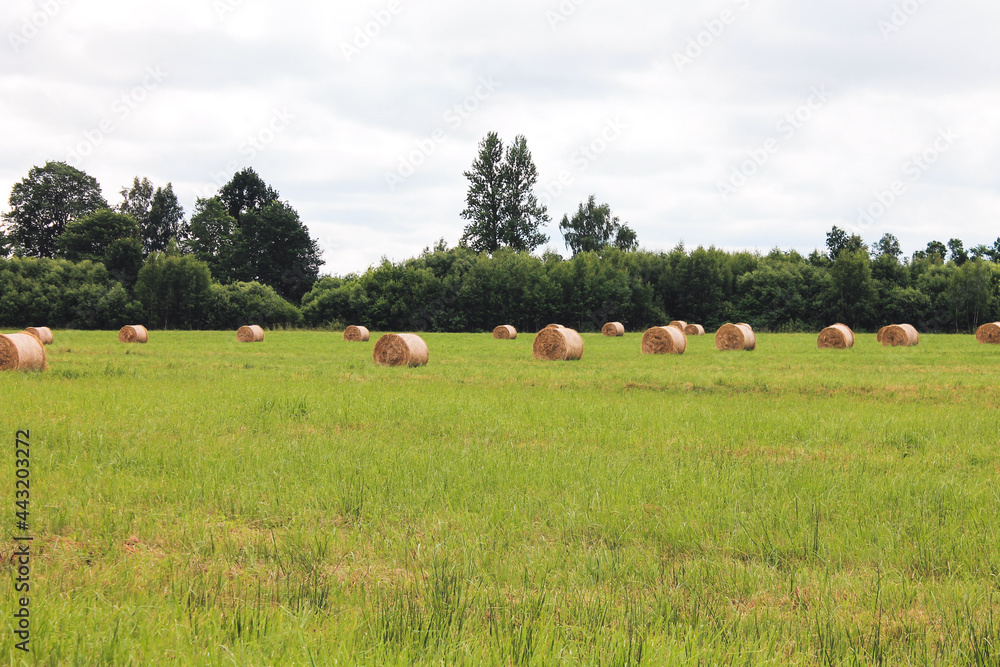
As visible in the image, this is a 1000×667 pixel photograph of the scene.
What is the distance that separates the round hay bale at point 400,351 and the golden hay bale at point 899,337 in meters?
24.0

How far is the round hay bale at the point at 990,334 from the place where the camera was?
32500 millimetres

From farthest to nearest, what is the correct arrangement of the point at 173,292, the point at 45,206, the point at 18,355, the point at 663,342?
1. the point at 45,206
2. the point at 173,292
3. the point at 663,342
4. the point at 18,355

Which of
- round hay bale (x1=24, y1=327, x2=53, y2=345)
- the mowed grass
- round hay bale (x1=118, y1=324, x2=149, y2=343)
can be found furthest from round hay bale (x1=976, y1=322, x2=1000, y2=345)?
round hay bale (x1=24, y1=327, x2=53, y2=345)

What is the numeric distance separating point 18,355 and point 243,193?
7984 cm

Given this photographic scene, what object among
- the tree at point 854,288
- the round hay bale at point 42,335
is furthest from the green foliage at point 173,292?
the tree at point 854,288

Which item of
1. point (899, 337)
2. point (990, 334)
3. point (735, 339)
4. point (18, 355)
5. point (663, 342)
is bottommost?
point (18, 355)

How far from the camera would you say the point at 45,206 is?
78938mm

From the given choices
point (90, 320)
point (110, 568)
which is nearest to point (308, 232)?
point (90, 320)

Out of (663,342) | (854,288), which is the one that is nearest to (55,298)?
(663,342)

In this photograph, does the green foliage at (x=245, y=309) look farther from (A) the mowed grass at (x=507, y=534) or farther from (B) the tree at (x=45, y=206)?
(A) the mowed grass at (x=507, y=534)

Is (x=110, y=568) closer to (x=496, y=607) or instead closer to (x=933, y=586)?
(x=496, y=607)

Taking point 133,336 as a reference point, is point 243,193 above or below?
above

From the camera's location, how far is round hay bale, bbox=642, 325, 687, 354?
26469 millimetres

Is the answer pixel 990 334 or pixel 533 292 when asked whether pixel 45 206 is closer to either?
pixel 533 292
